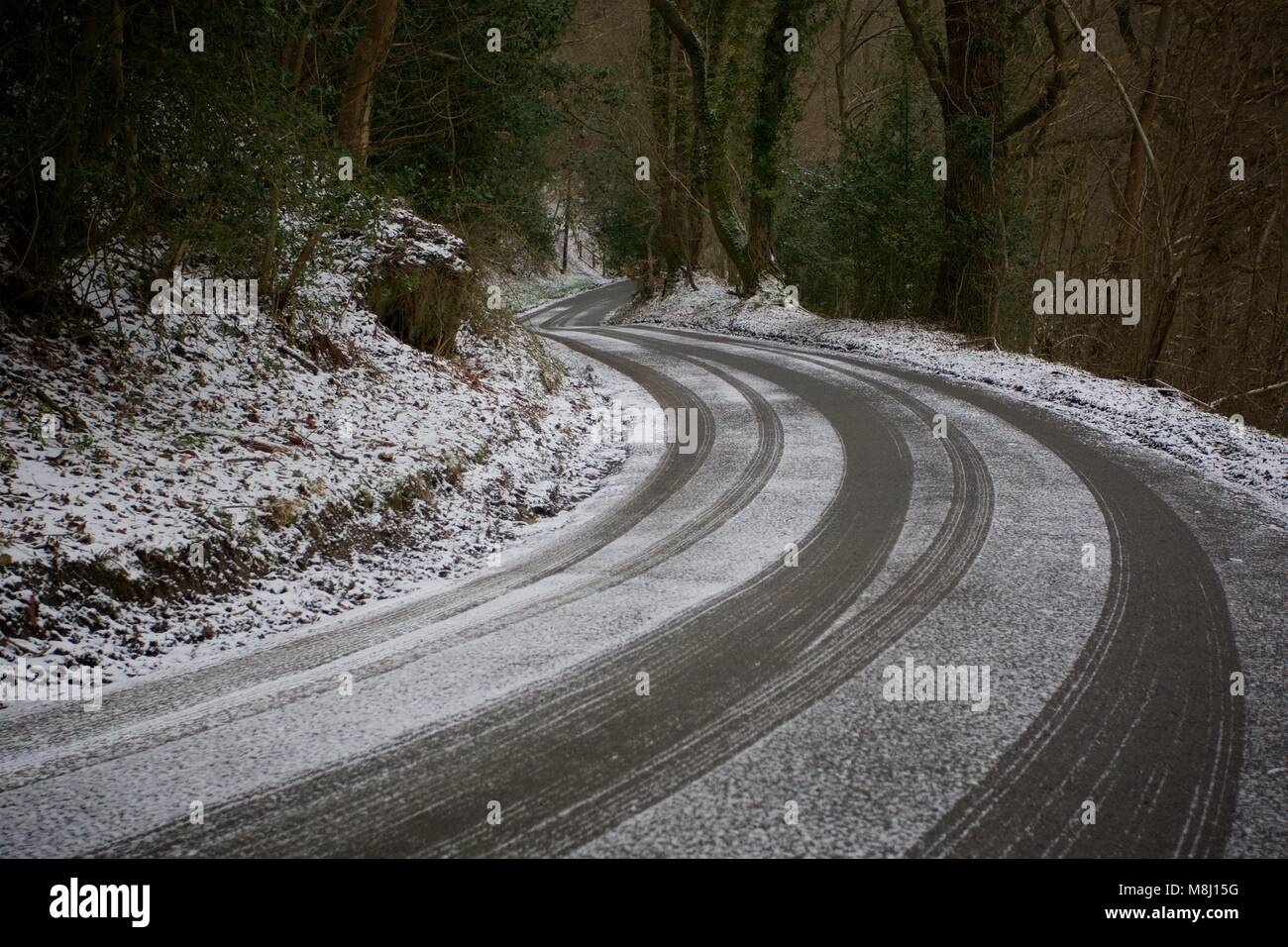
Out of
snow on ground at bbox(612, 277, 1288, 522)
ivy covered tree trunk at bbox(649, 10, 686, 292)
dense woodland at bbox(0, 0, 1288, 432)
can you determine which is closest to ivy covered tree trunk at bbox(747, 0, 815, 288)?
dense woodland at bbox(0, 0, 1288, 432)

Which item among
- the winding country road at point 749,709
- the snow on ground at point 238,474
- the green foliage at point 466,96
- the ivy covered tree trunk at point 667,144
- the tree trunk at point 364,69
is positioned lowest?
the winding country road at point 749,709

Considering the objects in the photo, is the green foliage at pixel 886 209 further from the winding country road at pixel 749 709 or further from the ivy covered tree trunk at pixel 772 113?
the winding country road at pixel 749 709

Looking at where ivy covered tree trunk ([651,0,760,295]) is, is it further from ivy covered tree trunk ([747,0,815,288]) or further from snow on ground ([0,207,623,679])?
snow on ground ([0,207,623,679])

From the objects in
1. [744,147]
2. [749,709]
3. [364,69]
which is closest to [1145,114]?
[364,69]

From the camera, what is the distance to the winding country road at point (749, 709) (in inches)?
103

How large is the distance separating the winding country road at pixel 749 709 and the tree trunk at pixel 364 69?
5.92 metres

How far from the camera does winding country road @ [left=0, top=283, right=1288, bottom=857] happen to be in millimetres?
2604

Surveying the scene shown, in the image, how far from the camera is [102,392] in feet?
17.5

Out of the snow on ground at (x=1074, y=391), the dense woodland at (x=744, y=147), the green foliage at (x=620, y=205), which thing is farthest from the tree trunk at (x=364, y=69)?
the green foliage at (x=620, y=205)

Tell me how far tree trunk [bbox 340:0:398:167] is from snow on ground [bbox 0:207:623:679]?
1.52 metres

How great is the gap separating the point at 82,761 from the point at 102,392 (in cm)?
319

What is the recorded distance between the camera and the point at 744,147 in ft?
90.5
